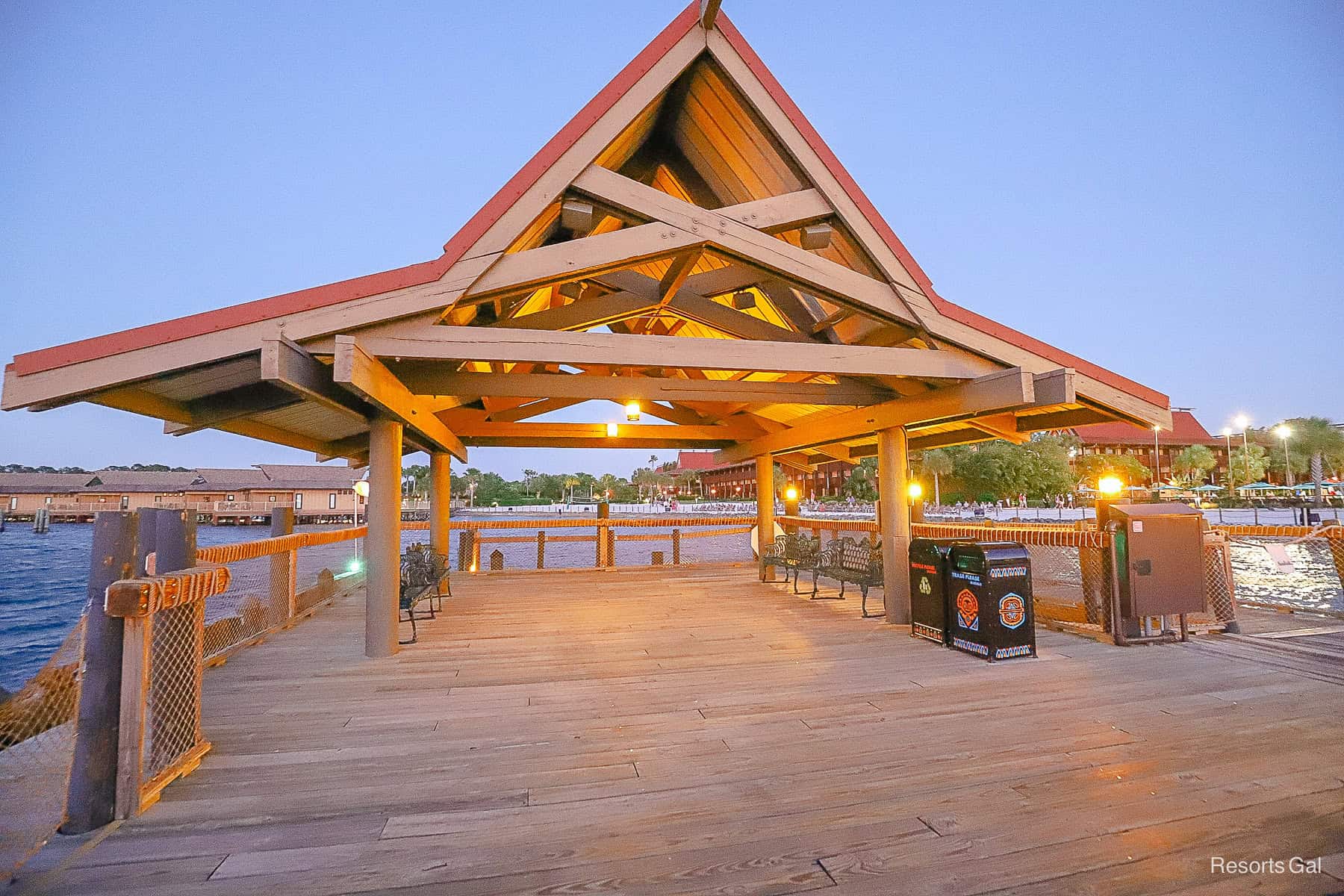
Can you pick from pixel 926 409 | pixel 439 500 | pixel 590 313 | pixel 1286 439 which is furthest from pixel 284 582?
A: pixel 1286 439

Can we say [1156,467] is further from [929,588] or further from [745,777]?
[745,777]

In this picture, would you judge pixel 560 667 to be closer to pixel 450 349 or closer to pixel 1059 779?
pixel 450 349

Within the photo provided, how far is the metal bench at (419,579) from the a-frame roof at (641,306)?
1.84 metres

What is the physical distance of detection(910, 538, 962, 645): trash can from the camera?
610 centimetres

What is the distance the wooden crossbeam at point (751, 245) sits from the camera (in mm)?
5203

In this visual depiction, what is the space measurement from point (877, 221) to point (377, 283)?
4.71m

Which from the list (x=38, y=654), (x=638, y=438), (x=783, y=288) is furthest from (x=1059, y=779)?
(x=38, y=654)

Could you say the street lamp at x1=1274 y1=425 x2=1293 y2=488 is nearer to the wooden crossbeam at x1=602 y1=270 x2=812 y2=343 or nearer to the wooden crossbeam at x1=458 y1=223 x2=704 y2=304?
the wooden crossbeam at x1=602 y1=270 x2=812 y2=343

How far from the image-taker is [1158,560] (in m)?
6.04

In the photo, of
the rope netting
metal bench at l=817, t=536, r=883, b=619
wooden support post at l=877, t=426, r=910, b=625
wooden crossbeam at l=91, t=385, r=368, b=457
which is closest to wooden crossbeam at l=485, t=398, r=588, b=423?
wooden crossbeam at l=91, t=385, r=368, b=457

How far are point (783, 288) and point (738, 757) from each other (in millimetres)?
5653

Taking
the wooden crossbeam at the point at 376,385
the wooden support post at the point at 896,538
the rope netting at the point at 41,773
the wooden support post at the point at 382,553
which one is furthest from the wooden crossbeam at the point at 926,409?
the rope netting at the point at 41,773

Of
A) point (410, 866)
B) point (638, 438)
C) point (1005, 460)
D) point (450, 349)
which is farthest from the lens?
point (1005, 460)

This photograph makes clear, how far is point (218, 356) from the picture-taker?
431 cm
